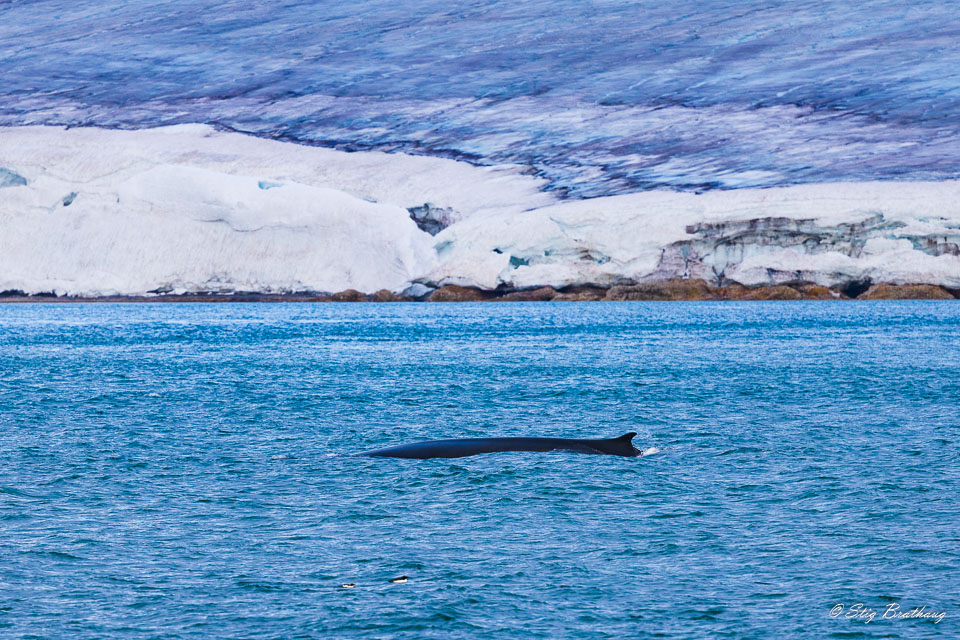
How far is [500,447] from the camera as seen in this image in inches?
727

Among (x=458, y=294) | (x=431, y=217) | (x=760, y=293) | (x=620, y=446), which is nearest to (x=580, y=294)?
(x=458, y=294)

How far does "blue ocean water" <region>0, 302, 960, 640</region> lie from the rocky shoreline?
73.7 metres

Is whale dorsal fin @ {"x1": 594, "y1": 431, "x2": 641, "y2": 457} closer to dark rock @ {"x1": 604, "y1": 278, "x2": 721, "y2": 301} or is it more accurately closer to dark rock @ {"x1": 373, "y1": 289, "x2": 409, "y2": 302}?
dark rock @ {"x1": 604, "y1": 278, "x2": 721, "y2": 301}

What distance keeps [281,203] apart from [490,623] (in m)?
105

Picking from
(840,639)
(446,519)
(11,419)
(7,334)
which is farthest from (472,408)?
(7,334)

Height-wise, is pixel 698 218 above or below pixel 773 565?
above

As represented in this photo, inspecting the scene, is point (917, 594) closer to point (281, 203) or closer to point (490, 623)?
point (490, 623)

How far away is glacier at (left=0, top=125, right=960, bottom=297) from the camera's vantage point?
326 feet

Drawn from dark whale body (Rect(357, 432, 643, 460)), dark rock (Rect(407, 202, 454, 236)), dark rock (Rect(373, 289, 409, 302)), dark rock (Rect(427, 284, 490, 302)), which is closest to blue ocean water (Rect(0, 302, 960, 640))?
dark whale body (Rect(357, 432, 643, 460))

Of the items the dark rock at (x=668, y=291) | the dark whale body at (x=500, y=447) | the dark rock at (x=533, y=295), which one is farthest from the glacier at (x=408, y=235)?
the dark whale body at (x=500, y=447)

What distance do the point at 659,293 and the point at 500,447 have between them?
9357 cm

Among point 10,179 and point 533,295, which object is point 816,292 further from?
point 10,179

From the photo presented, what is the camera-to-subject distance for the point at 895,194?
107 metres

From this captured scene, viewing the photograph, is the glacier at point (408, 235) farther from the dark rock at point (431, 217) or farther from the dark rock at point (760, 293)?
the dark rock at point (760, 293)
